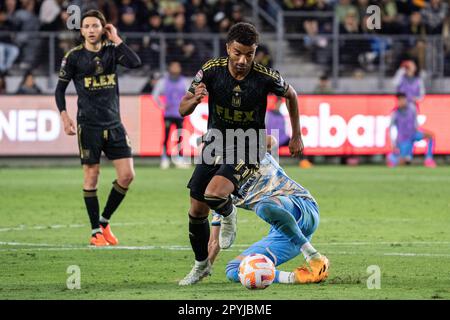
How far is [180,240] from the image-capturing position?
12.3m

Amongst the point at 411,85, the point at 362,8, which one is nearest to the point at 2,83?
the point at 411,85

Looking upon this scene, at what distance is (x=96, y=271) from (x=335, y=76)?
698 inches

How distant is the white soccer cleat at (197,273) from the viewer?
9000 mm

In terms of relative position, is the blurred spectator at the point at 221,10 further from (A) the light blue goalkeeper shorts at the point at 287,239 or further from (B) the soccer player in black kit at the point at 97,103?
(A) the light blue goalkeeper shorts at the point at 287,239

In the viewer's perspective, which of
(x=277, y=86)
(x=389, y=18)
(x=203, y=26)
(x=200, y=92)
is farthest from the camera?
(x=389, y=18)

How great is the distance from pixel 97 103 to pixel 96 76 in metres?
0.29

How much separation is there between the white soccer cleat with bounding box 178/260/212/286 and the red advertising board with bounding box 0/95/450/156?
14.3 m

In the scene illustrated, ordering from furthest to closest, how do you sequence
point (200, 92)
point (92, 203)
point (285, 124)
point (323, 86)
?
point (323, 86) → point (285, 124) → point (92, 203) → point (200, 92)

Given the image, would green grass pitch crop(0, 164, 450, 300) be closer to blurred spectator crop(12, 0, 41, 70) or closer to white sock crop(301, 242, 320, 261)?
white sock crop(301, 242, 320, 261)

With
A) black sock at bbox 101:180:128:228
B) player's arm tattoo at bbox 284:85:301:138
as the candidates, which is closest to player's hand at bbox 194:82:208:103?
player's arm tattoo at bbox 284:85:301:138
